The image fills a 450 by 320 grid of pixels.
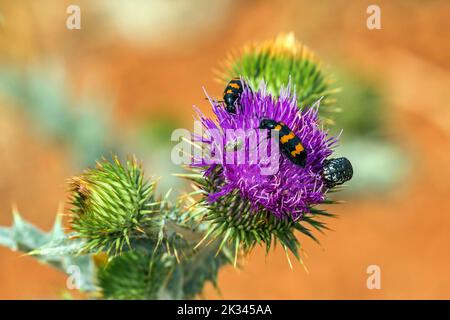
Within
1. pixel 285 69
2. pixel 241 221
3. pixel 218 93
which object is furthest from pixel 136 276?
pixel 218 93

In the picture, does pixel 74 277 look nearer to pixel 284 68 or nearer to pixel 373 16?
pixel 284 68

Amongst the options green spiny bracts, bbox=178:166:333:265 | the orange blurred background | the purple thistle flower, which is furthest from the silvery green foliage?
the orange blurred background

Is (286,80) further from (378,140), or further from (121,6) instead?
(121,6)

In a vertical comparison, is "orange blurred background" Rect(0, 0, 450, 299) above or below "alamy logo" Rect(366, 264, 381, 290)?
above

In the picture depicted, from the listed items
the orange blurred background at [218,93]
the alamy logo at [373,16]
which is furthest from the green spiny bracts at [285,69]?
the alamy logo at [373,16]

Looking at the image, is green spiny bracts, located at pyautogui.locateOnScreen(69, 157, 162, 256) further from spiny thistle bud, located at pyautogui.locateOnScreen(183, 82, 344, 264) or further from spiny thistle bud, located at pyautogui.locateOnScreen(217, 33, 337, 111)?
spiny thistle bud, located at pyautogui.locateOnScreen(217, 33, 337, 111)

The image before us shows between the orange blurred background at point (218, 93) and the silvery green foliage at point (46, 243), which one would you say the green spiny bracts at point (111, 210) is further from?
the orange blurred background at point (218, 93)
